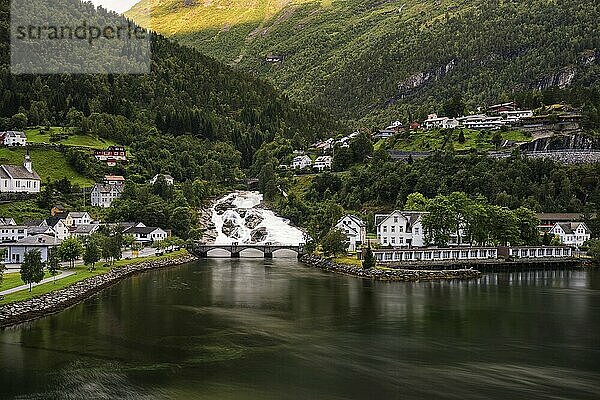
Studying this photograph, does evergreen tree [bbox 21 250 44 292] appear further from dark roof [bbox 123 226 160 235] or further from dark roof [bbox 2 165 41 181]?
dark roof [bbox 2 165 41 181]

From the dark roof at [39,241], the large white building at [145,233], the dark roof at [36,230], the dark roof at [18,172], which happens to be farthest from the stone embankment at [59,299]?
the dark roof at [18,172]

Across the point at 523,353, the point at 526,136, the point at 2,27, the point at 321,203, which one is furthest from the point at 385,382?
the point at 2,27

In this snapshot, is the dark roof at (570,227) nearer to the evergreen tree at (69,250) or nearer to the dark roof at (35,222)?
the evergreen tree at (69,250)

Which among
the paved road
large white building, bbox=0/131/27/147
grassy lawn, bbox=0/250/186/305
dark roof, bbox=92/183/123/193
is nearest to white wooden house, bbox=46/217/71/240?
grassy lawn, bbox=0/250/186/305

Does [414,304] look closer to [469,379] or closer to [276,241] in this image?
[469,379]

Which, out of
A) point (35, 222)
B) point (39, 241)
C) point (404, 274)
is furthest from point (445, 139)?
point (39, 241)
